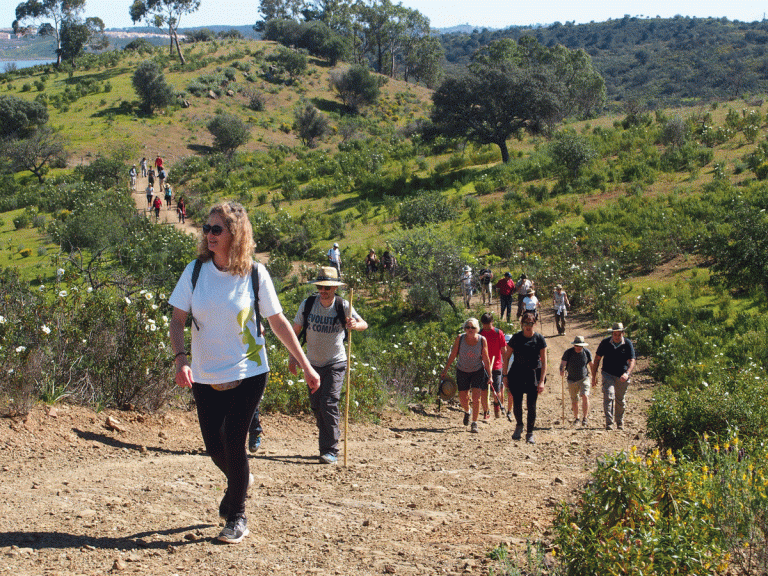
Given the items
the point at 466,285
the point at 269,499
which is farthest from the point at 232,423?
the point at 466,285

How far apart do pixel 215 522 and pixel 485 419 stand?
18.0 ft

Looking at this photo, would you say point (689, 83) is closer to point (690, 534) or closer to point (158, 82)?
point (158, 82)

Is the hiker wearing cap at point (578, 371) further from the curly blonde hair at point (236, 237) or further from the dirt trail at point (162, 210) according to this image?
the dirt trail at point (162, 210)

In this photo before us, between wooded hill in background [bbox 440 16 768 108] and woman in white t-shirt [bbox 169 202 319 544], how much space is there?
62034mm

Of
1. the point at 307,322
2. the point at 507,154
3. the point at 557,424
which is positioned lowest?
the point at 557,424

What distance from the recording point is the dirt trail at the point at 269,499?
11.1 ft

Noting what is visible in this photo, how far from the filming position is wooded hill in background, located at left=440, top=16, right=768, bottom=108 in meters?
86.5

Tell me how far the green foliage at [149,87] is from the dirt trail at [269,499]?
5013 centimetres

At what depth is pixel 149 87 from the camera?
5209 cm

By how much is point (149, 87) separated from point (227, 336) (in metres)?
53.5

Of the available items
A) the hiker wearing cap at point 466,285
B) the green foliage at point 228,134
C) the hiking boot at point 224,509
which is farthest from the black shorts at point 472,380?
the green foliage at point 228,134

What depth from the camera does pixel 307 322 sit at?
5793mm

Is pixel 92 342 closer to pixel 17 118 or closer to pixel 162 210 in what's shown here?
pixel 162 210

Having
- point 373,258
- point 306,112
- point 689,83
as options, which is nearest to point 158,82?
point 306,112
